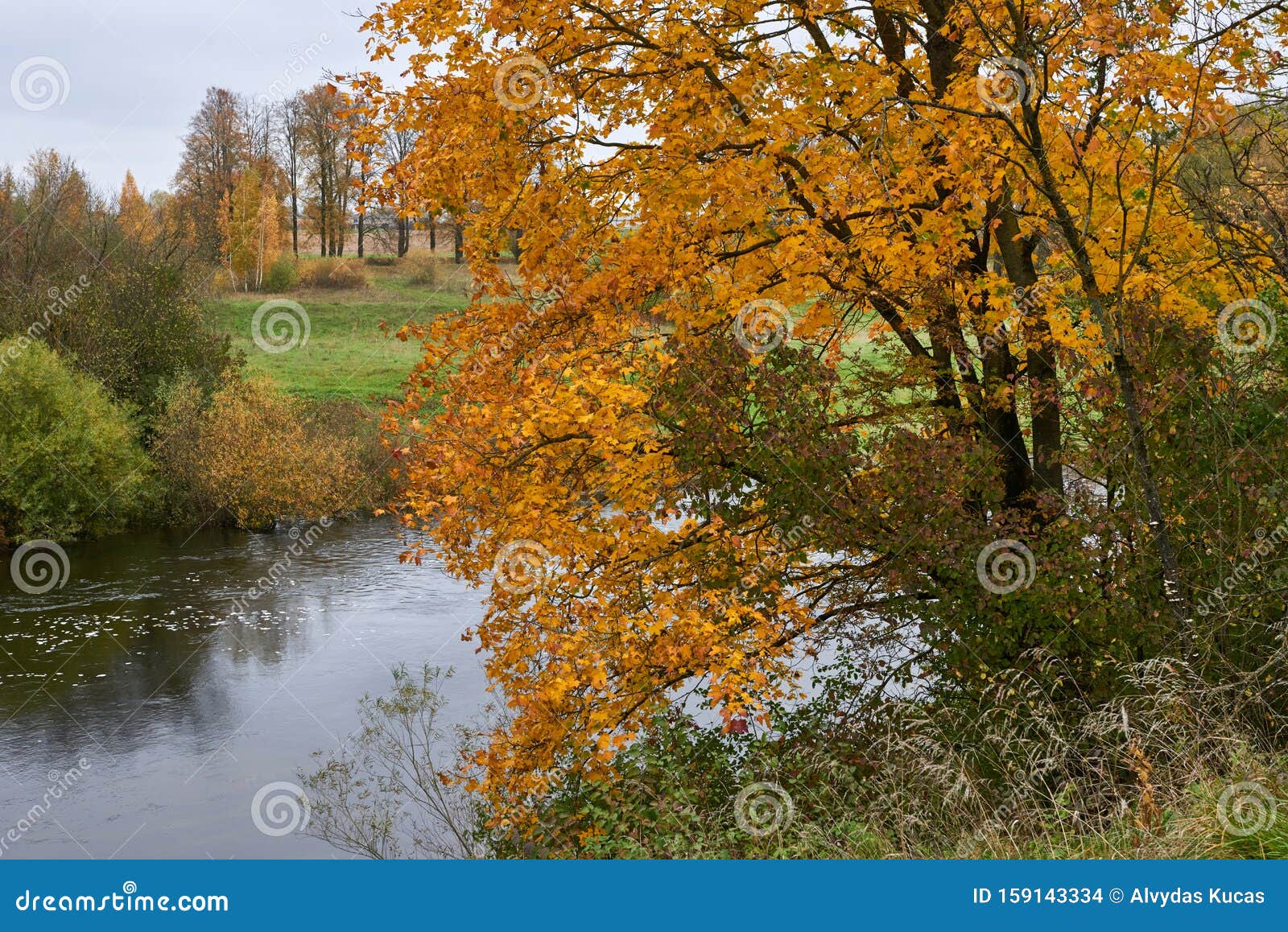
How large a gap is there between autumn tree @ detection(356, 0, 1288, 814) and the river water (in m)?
4.94

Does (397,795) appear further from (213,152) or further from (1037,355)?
(213,152)

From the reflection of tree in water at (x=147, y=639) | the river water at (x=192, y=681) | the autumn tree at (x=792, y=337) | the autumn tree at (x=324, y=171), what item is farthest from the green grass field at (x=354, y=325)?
the autumn tree at (x=792, y=337)

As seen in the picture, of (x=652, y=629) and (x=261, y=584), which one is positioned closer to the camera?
(x=652, y=629)

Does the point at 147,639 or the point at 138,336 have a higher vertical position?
the point at 138,336

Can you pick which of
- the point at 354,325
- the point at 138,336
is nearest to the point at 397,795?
the point at 138,336

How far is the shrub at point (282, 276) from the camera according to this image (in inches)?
1964

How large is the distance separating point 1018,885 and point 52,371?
2558cm

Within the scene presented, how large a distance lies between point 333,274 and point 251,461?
91.7 feet

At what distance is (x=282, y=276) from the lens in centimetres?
4997

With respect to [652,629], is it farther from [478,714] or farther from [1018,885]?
[478,714]

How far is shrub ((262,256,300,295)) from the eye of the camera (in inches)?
1964

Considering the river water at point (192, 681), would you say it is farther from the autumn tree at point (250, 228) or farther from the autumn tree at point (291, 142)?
the autumn tree at point (291, 142)

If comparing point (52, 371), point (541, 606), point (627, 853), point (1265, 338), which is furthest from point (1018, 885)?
point (52, 371)

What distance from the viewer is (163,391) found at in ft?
93.4
